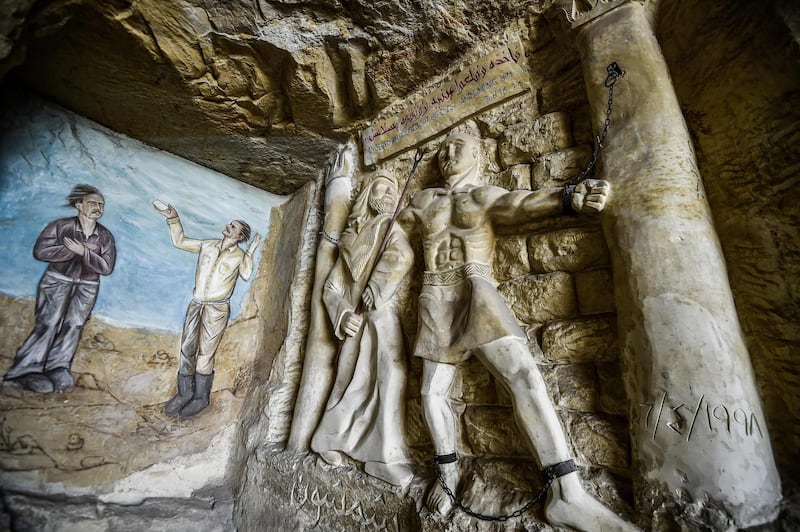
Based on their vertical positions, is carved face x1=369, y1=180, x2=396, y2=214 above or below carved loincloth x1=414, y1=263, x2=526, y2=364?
above

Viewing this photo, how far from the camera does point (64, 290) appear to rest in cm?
242

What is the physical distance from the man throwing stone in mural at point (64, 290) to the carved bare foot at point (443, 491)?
Result: 2367mm

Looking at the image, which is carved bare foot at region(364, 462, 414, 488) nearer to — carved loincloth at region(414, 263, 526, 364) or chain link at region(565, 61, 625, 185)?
carved loincloth at region(414, 263, 526, 364)

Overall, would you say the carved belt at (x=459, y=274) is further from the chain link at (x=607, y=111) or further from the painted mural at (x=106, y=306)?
the painted mural at (x=106, y=306)

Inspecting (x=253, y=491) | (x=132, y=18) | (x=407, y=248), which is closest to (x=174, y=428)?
(x=253, y=491)

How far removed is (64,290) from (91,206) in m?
0.61

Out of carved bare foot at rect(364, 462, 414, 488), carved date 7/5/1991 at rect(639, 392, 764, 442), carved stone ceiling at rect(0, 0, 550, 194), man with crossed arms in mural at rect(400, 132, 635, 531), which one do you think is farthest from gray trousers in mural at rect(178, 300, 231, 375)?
carved date 7/5/1991 at rect(639, 392, 764, 442)

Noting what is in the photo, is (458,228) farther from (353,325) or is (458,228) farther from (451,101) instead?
(451,101)

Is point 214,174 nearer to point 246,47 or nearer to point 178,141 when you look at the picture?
point 178,141

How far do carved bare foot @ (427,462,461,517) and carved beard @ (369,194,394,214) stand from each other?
155 cm

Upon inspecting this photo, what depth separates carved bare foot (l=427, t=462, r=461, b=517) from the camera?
155cm

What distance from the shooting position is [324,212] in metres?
3.04

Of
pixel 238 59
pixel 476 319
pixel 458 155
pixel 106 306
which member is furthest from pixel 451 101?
pixel 106 306

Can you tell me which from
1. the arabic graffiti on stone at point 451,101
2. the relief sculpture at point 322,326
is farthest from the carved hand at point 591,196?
the relief sculpture at point 322,326
